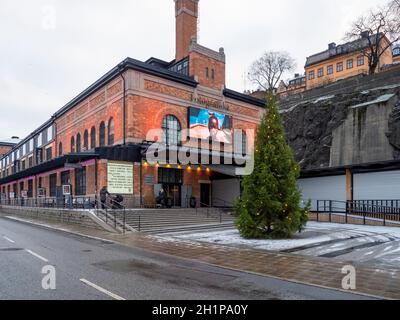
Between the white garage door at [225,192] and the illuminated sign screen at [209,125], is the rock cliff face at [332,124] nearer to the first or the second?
the illuminated sign screen at [209,125]

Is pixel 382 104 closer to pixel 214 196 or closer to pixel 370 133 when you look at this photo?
pixel 370 133

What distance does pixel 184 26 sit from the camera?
36094mm

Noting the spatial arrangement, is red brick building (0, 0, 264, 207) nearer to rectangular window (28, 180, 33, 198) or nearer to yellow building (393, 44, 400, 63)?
rectangular window (28, 180, 33, 198)

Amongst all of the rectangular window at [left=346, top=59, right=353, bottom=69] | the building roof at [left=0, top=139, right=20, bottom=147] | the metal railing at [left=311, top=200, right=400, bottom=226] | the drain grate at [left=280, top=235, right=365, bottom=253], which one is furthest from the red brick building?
the building roof at [left=0, top=139, right=20, bottom=147]

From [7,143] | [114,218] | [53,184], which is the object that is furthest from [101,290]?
[7,143]

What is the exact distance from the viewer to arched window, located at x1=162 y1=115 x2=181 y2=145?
100ft

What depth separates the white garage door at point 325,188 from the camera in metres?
24.6

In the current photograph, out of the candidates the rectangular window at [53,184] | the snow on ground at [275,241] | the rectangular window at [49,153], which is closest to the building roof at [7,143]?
the rectangular window at [49,153]

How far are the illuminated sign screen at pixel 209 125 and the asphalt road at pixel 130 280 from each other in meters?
21.8

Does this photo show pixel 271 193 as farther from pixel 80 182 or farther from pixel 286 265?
pixel 80 182

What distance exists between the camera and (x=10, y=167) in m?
69.8

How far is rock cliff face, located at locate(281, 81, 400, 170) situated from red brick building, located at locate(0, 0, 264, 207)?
290 inches

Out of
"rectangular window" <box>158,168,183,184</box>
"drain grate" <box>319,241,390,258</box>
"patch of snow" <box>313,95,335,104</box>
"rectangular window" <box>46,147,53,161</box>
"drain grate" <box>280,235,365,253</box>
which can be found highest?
"patch of snow" <box>313,95,335,104</box>

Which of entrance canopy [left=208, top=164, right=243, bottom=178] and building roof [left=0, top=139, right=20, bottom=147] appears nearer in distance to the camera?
entrance canopy [left=208, top=164, right=243, bottom=178]
